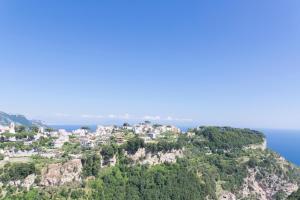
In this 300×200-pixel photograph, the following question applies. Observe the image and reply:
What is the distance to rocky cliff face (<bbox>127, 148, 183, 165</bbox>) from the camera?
7051cm

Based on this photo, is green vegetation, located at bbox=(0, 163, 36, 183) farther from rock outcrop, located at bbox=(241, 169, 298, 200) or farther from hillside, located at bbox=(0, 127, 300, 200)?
rock outcrop, located at bbox=(241, 169, 298, 200)

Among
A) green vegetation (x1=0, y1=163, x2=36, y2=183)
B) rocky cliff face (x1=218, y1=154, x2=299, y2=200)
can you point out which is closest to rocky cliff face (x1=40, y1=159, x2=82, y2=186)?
green vegetation (x1=0, y1=163, x2=36, y2=183)

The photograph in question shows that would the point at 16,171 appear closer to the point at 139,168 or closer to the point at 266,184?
the point at 139,168

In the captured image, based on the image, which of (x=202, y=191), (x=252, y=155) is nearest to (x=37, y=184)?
(x=202, y=191)

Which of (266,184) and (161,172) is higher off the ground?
(161,172)

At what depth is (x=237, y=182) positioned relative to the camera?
259 feet

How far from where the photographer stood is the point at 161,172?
7056cm

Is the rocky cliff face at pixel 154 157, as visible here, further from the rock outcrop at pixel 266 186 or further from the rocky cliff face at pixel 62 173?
the rock outcrop at pixel 266 186

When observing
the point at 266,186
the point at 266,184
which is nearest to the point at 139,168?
the point at 266,186

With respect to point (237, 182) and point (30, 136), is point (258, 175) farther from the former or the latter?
point (30, 136)

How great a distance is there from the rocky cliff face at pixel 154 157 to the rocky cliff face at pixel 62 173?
1512 centimetres

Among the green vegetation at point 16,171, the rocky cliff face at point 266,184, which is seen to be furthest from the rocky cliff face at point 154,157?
the green vegetation at point 16,171

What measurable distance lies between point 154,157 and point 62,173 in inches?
1012

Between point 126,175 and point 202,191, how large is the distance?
17806 mm
